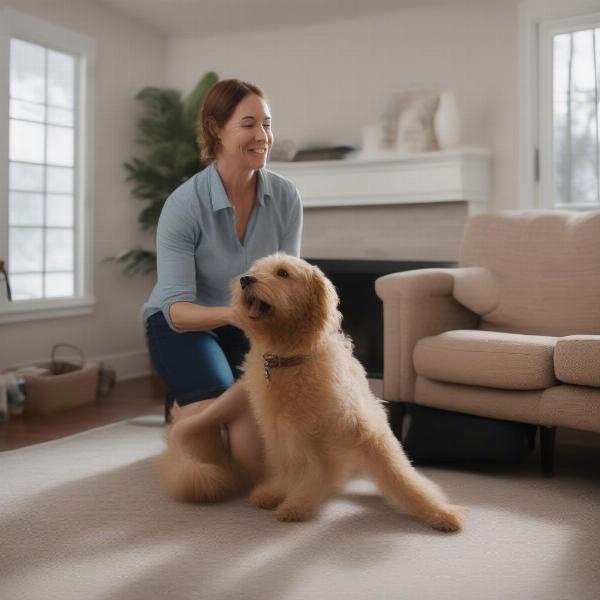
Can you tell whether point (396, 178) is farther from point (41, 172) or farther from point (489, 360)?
point (489, 360)

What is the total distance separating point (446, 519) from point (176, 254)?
3.57 feet

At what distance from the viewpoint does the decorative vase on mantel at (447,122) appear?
4520 millimetres

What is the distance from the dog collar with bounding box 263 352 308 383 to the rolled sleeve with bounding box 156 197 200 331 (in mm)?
395

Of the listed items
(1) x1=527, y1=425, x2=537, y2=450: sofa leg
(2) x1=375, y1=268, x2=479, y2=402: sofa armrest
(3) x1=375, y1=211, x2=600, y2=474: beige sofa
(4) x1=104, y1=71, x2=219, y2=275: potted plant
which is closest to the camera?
(3) x1=375, y1=211, x2=600, y2=474: beige sofa

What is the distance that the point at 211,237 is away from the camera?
2438 mm

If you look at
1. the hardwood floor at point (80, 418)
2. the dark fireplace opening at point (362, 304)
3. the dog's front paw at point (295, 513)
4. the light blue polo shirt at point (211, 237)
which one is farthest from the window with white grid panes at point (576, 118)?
the dog's front paw at point (295, 513)

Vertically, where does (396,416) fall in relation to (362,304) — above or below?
below

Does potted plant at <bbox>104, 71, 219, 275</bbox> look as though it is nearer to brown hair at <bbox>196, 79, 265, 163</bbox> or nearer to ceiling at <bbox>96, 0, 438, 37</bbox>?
ceiling at <bbox>96, 0, 438, 37</bbox>

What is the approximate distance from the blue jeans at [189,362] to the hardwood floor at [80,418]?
3.40 ft

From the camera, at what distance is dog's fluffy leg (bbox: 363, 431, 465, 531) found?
2.04m

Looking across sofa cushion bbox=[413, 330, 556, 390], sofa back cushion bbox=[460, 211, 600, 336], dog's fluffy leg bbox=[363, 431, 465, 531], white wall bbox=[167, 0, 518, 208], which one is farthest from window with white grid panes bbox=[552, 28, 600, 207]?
dog's fluffy leg bbox=[363, 431, 465, 531]

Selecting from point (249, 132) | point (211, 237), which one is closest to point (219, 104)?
point (249, 132)

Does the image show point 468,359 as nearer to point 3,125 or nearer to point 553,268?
point 553,268

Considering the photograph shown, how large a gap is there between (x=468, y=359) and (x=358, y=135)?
9.00ft
